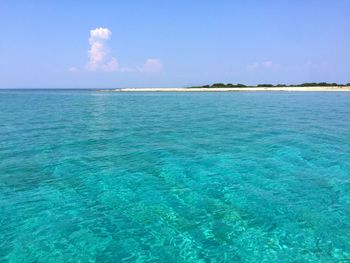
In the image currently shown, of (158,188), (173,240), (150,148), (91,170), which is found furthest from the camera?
(150,148)

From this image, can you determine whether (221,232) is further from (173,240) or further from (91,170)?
(91,170)

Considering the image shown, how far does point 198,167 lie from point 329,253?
814 cm

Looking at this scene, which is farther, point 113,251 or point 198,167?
point 198,167

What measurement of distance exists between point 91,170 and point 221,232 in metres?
8.20

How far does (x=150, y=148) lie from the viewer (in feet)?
64.2

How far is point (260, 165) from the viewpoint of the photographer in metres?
15.5

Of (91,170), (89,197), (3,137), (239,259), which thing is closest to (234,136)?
(91,170)

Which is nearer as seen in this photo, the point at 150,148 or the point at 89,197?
the point at 89,197

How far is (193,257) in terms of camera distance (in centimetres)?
770

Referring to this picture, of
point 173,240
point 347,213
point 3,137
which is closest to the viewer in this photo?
point 173,240

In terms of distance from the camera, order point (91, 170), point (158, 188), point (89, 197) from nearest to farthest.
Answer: point (89, 197)
point (158, 188)
point (91, 170)

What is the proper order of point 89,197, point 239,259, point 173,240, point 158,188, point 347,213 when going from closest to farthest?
point 239,259 → point 173,240 → point 347,213 → point 89,197 → point 158,188

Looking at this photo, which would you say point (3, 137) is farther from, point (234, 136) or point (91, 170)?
point (234, 136)

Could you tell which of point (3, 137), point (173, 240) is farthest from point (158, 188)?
point (3, 137)
